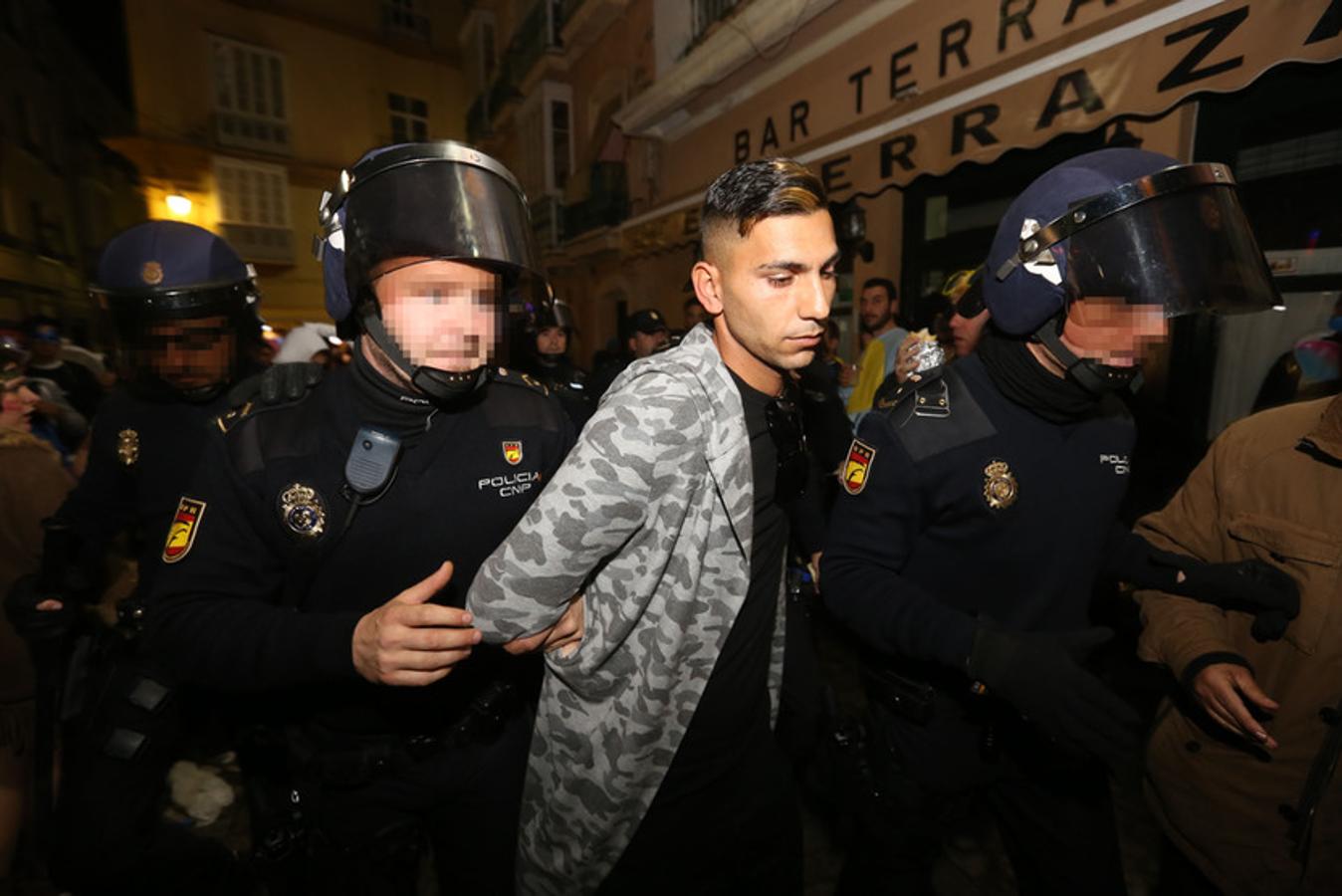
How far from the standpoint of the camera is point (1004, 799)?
1.77 metres

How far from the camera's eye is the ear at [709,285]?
157 cm

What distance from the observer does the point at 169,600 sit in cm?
133

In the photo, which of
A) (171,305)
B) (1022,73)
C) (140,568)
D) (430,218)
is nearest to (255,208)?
(171,305)

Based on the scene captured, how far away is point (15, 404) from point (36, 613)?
99 cm

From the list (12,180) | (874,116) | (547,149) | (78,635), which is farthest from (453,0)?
(78,635)

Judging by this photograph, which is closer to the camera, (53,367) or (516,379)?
(516,379)

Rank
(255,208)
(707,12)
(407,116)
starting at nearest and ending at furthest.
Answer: (707,12), (255,208), (407,116)

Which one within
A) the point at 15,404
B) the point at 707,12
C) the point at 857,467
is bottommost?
the point at 857,467

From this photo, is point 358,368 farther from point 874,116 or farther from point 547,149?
point 547,149

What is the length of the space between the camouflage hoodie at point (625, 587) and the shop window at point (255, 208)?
2194 cm

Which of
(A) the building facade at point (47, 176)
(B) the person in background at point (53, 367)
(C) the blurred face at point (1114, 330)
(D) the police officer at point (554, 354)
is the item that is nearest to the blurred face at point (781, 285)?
(C) the blurred face at point (1114, 330)

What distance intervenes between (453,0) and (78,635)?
28795 millimetres

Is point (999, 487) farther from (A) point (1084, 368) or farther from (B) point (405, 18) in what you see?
(B) point (405, 18)

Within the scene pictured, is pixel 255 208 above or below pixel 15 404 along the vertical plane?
above
